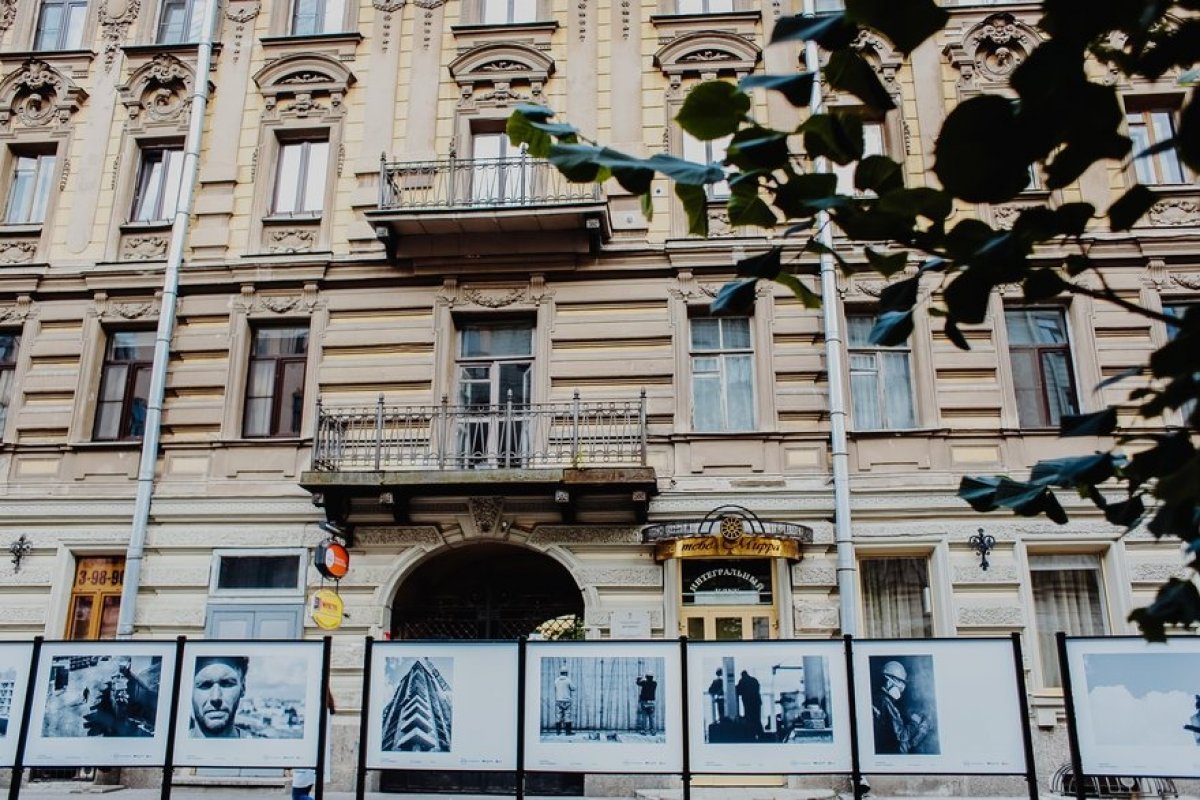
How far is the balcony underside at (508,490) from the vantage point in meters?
12.8

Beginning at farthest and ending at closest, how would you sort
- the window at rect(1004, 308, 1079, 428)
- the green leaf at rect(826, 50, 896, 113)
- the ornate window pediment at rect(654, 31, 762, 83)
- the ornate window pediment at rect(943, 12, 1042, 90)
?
the ornate window pediment at rect(654, 31, 762, 83) → the ornate window pediment at rect(943, 12, 1042, 90) → the window at rect(1004, 308, 1079, 428) → the green leaf at rect(826, 50, 896, 113)

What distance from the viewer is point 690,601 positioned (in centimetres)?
1316

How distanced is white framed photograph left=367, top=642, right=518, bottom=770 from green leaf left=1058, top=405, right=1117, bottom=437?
550 cm

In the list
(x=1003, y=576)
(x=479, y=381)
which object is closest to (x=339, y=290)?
(x=479, y=381)

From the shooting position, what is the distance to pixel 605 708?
7.67 m

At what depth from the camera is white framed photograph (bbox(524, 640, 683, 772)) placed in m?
7.57

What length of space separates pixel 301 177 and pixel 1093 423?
579 inches

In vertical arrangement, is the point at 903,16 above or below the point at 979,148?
above

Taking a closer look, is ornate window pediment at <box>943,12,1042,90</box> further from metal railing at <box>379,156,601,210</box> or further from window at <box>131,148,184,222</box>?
window at <box>131,148,184,222</box>

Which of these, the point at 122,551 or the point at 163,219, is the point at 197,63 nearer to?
the point at 163,219

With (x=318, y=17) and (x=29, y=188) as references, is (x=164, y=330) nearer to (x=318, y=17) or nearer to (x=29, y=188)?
(x=29, y=188)

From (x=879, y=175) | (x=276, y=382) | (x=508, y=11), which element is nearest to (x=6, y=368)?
(x=276, y=382)

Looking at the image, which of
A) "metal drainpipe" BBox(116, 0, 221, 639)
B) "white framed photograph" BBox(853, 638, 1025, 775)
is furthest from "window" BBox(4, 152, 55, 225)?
"white framed photograph" BBox(853, 638, 1025, 775)

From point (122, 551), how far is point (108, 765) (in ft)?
23.1
